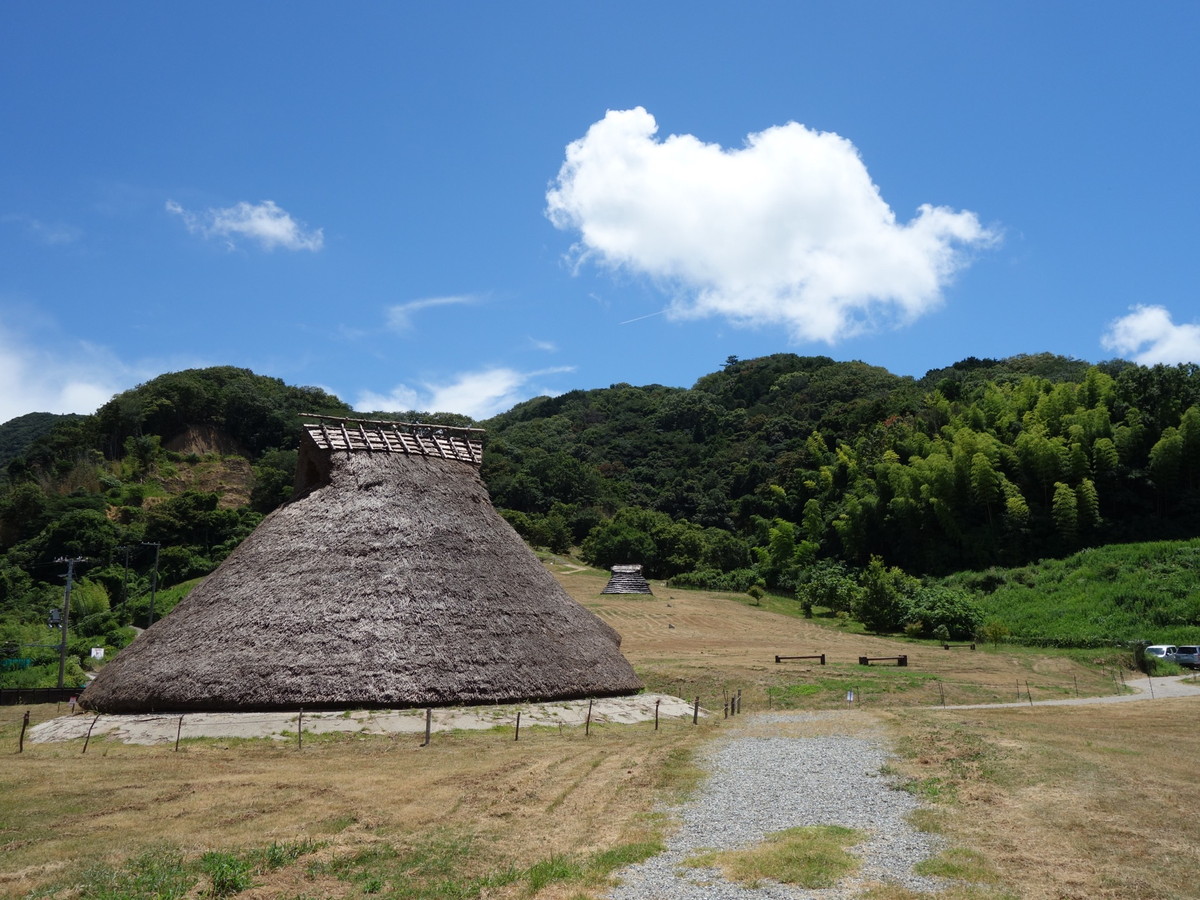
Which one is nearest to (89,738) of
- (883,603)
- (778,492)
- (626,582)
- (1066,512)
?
(883,603)

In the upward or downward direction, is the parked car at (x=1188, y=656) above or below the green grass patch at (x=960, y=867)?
above

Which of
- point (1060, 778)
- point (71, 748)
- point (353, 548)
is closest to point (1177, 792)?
point (1060, 778)

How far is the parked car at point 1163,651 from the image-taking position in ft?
103

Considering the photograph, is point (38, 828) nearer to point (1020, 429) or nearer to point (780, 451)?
point (1020, 429)

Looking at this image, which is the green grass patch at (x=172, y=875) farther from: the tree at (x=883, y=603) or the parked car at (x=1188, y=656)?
the tree at (x=883, y=603)

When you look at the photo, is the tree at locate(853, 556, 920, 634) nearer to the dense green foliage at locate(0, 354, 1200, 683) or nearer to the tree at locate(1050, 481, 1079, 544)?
the dense green foliage at locate(0, 354, 1200, 683)

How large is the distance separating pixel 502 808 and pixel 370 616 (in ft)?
27.8

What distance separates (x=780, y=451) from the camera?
3782 inches

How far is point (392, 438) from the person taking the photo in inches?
894

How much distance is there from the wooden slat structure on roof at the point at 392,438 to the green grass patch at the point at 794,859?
51.5 feet

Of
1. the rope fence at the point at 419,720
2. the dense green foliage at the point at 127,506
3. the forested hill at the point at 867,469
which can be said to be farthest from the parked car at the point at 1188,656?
the dense green foliage at the point at 127,506

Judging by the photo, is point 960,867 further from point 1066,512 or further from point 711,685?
point 1066,512

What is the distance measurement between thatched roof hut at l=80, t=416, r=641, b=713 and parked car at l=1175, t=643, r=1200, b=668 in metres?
23.4

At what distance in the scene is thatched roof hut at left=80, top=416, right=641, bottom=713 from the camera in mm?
16641
